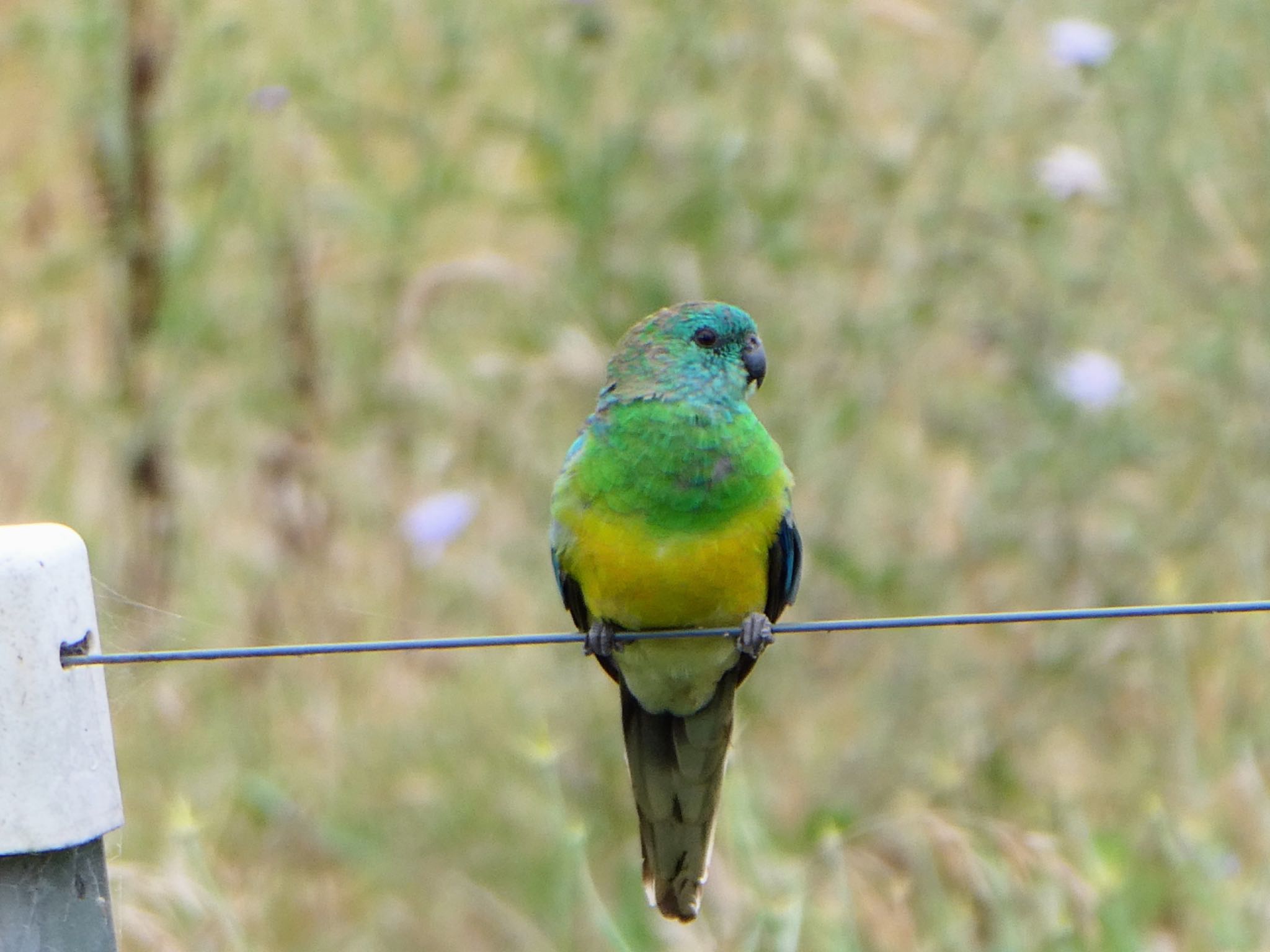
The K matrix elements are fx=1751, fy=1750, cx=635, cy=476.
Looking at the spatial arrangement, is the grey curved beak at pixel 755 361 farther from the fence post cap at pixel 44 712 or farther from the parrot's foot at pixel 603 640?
the fence post cap at pixel 44 712

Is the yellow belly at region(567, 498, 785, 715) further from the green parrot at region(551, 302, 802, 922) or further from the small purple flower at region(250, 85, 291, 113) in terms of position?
the small purple flower at region(250, 85, 291, 113)

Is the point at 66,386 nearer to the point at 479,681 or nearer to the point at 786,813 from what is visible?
the point at 479,681

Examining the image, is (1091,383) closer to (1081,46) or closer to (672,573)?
(1081,46)

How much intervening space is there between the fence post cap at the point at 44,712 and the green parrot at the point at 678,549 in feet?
4.47

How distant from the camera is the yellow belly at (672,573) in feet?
10.3

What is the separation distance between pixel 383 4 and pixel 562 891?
2.39m

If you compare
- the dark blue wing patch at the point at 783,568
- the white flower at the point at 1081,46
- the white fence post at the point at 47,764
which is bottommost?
the white fence post at the point at 47,764

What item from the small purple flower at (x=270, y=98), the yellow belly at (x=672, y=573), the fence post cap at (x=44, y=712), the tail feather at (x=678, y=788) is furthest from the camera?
the small purple flower at (x=270, y=98)

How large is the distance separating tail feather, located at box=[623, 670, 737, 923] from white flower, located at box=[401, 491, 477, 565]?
1.09 m

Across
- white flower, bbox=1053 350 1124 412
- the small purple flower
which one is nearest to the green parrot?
white flower, bbox=1053 350 1124 412

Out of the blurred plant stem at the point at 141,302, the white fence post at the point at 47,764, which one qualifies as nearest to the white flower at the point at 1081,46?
the blurred plant stem at the point at 141,302

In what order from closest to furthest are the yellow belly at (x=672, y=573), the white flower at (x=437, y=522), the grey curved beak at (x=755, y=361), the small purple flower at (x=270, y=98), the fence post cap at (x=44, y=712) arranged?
the fence post cap at (x=44, y=712) < the yellow belly at (x=672, y=573) < the grey curved beak at (x=755, y=361) < the small purple flower at (x=270, y=98) < the white flower at (x=437, y=522)

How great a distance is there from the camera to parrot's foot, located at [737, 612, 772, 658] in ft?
10.5

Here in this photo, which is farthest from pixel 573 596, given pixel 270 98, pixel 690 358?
pixel 270 98
